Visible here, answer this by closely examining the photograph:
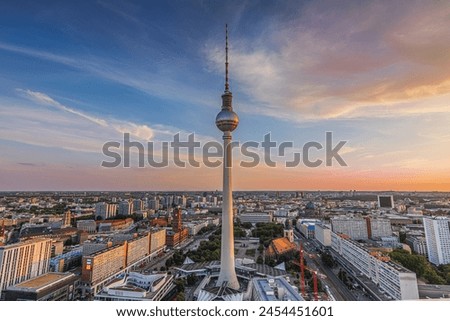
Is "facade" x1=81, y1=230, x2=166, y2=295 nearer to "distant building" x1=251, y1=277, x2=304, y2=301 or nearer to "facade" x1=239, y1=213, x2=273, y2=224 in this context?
"distant building" x1=251, y1=277, x2=304, y2=301

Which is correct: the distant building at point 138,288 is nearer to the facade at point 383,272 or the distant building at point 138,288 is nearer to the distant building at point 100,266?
the distant building at point 100,266

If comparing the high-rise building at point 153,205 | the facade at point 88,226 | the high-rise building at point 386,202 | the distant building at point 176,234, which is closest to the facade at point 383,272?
the distant building at point 176,234

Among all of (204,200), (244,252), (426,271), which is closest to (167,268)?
(244,252)

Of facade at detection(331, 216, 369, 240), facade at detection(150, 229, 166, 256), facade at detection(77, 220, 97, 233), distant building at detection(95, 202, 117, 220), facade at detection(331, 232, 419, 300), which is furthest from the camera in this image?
distant building at detection(95, 202, 117, 220)

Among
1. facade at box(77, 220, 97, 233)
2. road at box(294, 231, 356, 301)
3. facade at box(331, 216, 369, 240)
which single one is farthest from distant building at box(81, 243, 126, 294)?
facade at box(331, 216, 369, 240)

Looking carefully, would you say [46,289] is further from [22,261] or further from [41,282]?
Result: [22,261]

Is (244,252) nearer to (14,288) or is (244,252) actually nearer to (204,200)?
(14,288)
